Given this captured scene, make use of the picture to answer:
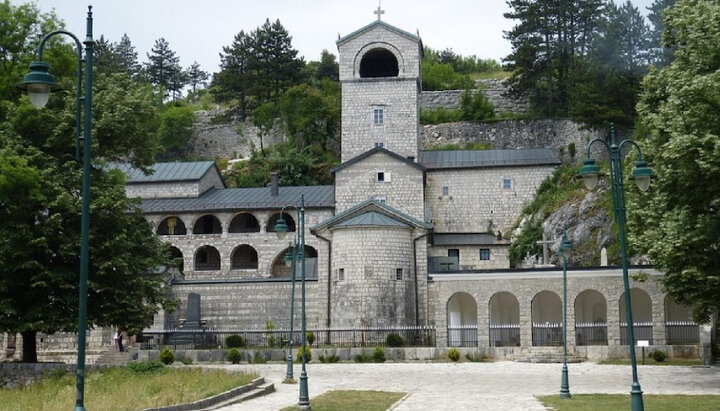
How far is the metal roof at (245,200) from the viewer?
4922 centimetres

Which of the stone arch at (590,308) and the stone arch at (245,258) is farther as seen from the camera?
the stone arch at (245,258)

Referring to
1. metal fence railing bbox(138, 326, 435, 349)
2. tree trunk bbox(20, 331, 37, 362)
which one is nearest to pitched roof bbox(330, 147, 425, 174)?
metal fence railing bbox(138, 326, 435, 349)

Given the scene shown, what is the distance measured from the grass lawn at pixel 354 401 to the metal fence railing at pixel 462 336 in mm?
14254

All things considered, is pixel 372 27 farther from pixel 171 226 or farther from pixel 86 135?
pixel 86 135

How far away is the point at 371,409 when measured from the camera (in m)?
17.9

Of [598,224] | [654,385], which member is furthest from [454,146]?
[654,385]

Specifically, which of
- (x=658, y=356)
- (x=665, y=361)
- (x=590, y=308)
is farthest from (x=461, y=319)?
(x=658, y=356)

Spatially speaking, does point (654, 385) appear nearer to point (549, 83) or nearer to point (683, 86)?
point (683, 86)

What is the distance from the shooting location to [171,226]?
5050 centimetres

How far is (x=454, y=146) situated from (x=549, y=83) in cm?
850

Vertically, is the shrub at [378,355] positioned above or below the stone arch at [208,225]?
below

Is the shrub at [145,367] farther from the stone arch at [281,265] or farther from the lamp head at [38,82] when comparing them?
the stone arch at [281,265]

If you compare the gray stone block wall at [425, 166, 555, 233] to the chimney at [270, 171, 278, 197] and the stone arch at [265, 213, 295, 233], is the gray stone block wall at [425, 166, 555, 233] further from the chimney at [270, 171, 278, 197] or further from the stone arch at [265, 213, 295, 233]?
the chimney at [270, 171, 278, 197]

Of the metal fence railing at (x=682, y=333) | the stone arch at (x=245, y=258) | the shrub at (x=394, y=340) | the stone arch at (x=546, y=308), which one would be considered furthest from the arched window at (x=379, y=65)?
the metal fence railing at (x=682, y=333)
